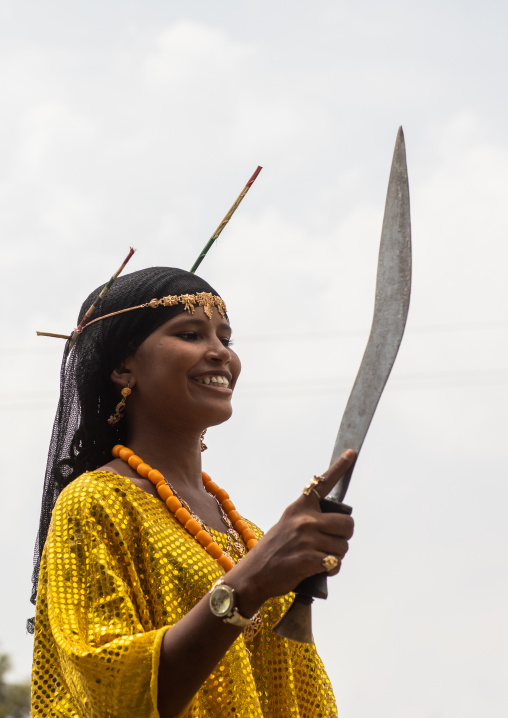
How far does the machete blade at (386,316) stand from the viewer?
3.17 meters

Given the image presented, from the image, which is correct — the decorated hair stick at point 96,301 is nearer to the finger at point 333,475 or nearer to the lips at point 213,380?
the lips at point 213,380

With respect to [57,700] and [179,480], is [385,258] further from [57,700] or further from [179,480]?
[57,700]

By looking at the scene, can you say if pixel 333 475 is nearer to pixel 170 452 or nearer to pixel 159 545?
pixel 159 545

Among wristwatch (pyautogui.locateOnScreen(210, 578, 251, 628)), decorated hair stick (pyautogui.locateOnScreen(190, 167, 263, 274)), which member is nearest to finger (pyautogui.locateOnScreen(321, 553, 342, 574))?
wristwatch (pyautogui.locateOnScreen(210, 578, 251, 628))

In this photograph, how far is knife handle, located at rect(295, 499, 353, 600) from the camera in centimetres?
308

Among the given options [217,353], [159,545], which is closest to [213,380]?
[217,353]

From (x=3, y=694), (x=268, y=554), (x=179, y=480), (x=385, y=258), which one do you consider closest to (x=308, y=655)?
(x=179, y=480)

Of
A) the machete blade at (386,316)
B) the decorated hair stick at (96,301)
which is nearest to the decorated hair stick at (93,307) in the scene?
the decorated hair stick at (96,301)

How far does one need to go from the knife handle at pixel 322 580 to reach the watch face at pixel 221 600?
0.21 metres

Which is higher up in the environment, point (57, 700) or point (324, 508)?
point (324, 508)

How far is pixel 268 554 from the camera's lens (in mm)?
3135

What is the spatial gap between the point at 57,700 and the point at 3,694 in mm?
17383

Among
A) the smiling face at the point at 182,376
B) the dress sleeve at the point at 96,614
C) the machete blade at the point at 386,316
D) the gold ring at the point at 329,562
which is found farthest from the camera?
the smiling face at the point at 182,376

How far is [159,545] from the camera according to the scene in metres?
3.81
